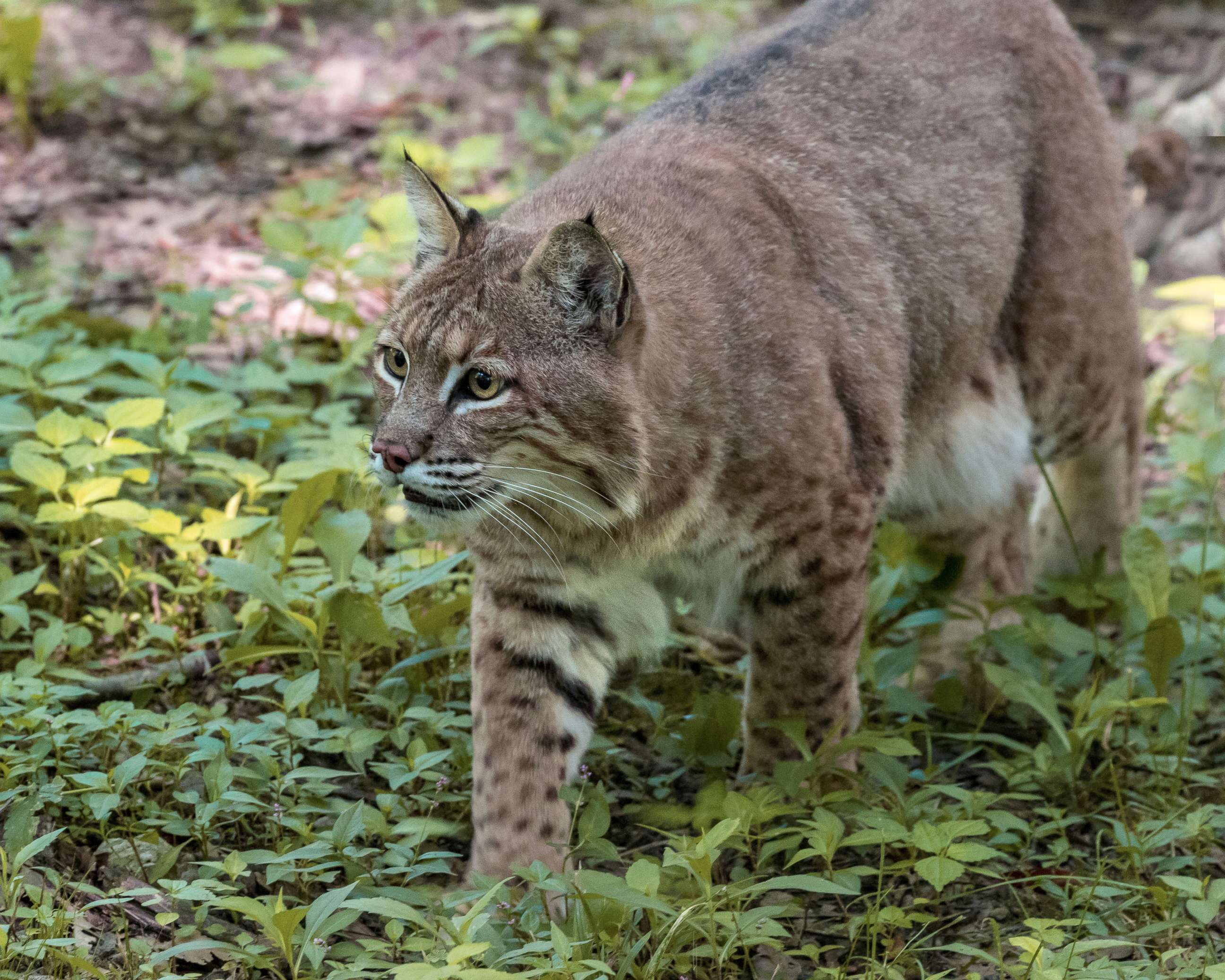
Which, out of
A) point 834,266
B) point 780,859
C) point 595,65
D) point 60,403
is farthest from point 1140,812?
point 595,65

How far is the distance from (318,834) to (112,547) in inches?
60.9

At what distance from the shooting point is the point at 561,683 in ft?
13.2

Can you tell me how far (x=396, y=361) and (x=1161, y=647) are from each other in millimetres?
2405

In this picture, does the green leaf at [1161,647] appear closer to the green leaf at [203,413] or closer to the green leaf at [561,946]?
the green leaf at [561,946]

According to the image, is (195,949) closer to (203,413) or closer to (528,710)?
(528,710)

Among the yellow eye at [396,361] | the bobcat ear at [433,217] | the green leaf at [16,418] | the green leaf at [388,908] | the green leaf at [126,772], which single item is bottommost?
the green leaf at [388,908]

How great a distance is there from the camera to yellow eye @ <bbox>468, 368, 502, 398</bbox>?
3570 millimetres

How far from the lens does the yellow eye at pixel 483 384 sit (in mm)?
3570

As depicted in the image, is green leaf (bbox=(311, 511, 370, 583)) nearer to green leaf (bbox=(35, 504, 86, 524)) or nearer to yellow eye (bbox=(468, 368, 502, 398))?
green leaf (bbox=(35, 504, 86, 524))

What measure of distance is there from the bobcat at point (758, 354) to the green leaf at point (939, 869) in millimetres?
763

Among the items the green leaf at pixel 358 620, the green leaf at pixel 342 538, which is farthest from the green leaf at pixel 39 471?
the green leaf at pixel 358 620

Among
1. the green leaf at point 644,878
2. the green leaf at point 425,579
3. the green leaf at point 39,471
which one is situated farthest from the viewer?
the green leaf at point 39,471

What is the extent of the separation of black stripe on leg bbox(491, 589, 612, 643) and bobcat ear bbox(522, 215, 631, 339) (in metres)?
0.81

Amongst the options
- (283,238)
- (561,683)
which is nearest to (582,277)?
(561,683)
